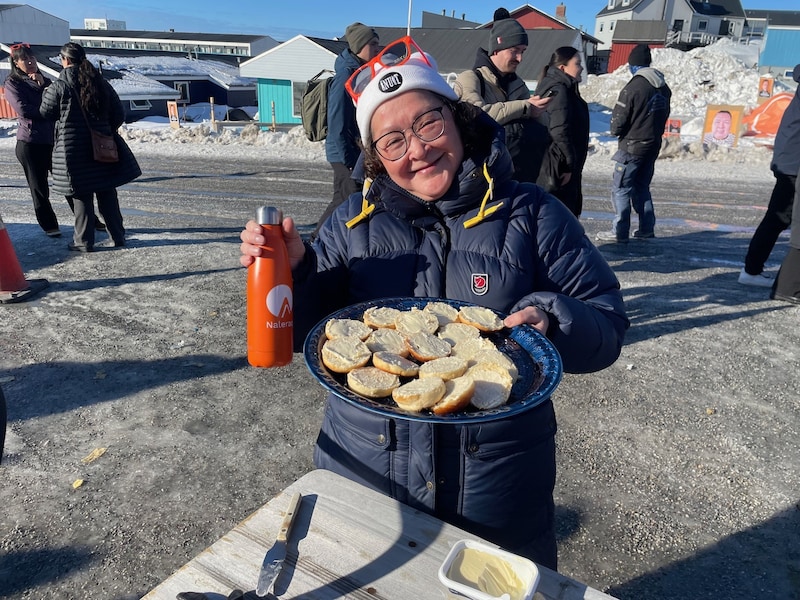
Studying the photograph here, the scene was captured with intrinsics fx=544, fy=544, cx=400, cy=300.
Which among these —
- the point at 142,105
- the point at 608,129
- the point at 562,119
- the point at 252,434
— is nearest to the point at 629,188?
the point at 562,119

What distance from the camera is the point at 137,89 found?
118 feet

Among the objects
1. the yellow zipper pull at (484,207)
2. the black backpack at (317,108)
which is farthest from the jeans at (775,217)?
the yellow zipper pull at (484,207)

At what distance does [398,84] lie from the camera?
2.06 meters

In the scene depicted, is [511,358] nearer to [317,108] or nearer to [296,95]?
[317,108]

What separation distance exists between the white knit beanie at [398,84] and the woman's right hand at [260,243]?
0.54m

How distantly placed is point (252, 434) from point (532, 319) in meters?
2.60

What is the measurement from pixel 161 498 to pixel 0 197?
10.6 metres

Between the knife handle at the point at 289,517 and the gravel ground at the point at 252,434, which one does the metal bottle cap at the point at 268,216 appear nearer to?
the knife handle at the point at 289,517

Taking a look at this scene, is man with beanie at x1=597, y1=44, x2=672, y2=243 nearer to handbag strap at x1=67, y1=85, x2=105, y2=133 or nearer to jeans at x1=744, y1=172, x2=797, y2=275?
jeans at x1=744, y1=172, x2=797, y2=275

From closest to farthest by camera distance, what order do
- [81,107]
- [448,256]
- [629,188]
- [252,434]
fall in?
[448,256] → [252,434] → [81,107] → [629,188]

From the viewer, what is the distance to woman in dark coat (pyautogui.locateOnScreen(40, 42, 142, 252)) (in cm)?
634

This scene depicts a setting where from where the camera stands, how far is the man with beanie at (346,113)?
226 inches

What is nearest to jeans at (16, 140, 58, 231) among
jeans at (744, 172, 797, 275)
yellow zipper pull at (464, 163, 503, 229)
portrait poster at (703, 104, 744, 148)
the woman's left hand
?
yellow zipper pull at (464, 163, 503, 229)

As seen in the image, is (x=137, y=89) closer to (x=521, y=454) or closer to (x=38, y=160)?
(x=38, y=160)
